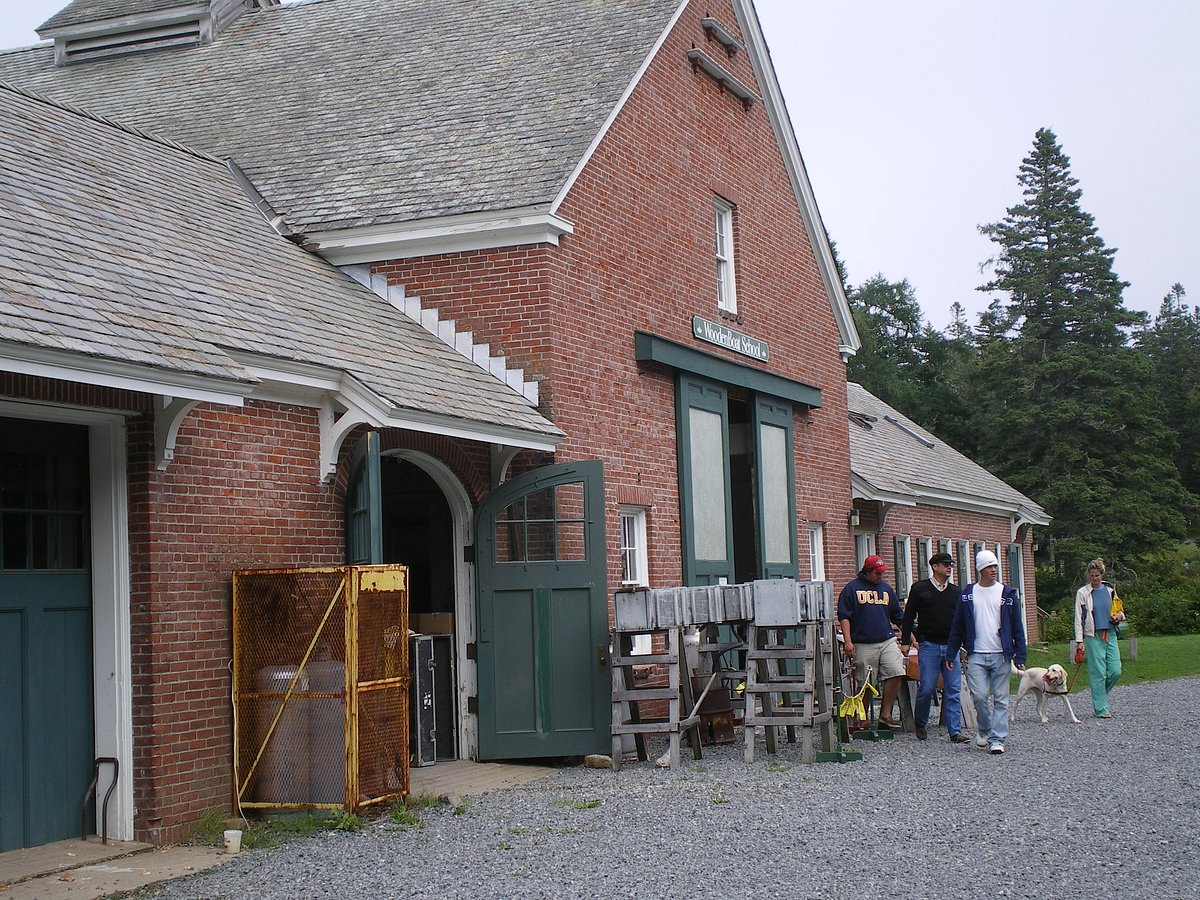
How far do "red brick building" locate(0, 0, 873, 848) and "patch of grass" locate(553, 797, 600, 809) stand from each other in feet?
6.73

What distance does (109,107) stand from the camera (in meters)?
18.7

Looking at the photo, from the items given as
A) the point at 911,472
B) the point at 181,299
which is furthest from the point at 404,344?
the point at 911,472

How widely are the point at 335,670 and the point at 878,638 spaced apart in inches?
244

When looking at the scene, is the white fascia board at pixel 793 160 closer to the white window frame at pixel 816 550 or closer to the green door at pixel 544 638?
the white window frame at pixel 816 550

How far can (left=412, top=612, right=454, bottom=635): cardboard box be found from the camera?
13.1 m

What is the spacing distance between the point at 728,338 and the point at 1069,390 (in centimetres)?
4027

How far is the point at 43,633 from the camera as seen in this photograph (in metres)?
9.02

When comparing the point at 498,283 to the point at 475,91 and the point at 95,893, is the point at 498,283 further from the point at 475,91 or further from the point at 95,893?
the point at 95,893

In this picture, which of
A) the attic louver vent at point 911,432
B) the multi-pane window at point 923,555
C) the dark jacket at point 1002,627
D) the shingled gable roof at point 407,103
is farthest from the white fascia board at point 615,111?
the attic louver vent at point 911,432

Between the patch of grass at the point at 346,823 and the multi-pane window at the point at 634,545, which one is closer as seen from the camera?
the patch of grass at the point at 346,823

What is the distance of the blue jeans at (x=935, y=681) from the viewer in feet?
45.1

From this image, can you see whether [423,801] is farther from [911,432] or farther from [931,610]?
[911,432]

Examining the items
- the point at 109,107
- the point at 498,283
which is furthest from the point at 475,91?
the point at 109,107

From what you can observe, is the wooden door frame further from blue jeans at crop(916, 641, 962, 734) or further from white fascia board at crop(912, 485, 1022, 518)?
white fascia board at crop(912, 485, 1022, 518)
